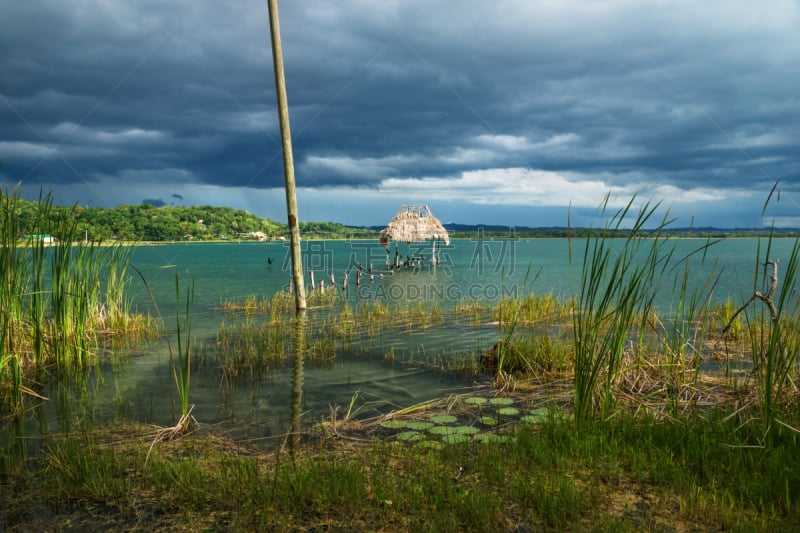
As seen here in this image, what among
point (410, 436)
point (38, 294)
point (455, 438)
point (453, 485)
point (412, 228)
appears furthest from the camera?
point (412, 228)

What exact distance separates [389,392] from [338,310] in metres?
8.97

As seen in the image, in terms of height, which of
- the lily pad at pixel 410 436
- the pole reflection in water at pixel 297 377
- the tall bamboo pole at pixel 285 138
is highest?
the tall bamboo pole at pixel 285 138

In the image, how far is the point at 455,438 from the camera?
476cm

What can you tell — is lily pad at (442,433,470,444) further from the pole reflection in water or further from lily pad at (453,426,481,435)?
the pole reflection in water

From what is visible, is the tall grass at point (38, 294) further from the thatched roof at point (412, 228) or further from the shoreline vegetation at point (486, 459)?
the thatched roof at point (412, 228)

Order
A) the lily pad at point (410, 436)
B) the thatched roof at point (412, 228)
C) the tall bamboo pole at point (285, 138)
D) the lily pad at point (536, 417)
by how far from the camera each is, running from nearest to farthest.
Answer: the lily pad at point (410, 436) → the lily pad at point (536, 417) → the tall bamboo pole at point (285, 138) → the thatched roof at point (412, 228)

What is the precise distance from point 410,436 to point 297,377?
3.41 meters

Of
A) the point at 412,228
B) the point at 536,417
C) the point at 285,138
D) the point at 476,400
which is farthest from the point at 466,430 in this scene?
the point at 412,228

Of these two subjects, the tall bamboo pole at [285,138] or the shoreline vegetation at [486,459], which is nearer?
the shoreline vegetation at [486,459]

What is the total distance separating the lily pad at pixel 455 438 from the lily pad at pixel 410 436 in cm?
24

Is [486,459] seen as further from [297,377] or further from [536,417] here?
[297,377]

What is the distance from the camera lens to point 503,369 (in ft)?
25.6

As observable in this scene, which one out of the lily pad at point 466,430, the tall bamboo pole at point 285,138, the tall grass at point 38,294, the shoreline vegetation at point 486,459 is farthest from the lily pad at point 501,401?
the tall bamboo pole at point 285,138

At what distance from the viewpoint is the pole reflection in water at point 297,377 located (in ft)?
17.1
